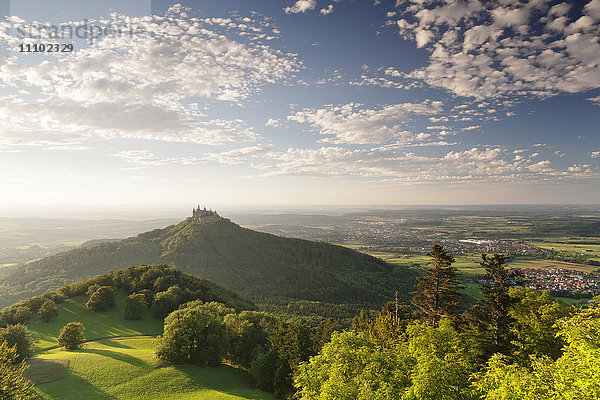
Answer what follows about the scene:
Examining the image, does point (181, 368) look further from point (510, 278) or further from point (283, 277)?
point (283, 277)

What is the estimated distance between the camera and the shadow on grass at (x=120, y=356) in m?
41.8

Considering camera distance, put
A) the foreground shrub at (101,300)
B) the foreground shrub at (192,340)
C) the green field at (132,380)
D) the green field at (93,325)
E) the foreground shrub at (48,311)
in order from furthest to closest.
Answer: the foreground shrub at (101,300), the foreground shrub at (48,311), the green field at (93,325), the foreground shrub at (192,340), the green field at (132,380)

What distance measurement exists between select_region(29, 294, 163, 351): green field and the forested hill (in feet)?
298

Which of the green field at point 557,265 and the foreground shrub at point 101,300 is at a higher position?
the foreground shrub at point 101,300

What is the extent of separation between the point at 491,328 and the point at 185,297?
71782 millimetres

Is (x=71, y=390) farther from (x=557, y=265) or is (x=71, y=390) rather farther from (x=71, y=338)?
(x=557, y=265)

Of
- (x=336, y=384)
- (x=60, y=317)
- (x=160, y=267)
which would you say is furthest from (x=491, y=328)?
(x=160, y=267)

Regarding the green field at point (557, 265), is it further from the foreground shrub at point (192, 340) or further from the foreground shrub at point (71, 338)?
the foreground shrub at point (71, 338)

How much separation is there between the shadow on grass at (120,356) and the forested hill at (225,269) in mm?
111660

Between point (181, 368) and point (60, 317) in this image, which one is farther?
point (60, 317)

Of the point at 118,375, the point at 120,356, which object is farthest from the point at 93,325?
the point at 118,375

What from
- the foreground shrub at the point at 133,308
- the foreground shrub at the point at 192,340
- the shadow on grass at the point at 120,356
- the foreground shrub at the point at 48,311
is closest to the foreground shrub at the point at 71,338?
the shadow on grass at the point at 120,356

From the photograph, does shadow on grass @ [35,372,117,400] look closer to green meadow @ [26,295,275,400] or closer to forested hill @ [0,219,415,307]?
green meadow @ [26,295,275,400]

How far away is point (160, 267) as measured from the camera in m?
91.7
